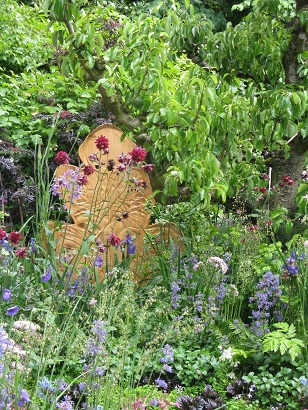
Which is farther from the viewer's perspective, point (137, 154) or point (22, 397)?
point (137, 154)

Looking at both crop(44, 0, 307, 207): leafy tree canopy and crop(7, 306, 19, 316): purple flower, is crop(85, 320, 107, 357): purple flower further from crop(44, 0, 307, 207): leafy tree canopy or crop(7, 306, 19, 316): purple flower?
crop(44, 0, 307, 207): leafy tree canopy

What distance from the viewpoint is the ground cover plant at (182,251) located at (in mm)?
2869

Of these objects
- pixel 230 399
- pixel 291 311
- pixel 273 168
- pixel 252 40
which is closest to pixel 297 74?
pixel 252 40

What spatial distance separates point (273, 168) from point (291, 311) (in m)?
1.53

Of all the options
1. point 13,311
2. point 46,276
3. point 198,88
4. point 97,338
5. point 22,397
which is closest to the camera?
point 22,397

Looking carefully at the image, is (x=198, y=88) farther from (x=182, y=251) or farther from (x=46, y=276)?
(x=46, y=276)

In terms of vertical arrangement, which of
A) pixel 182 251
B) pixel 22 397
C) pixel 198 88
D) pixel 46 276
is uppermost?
pixel 198 88

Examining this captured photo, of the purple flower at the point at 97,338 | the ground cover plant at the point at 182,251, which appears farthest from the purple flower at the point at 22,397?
the purple flower at the point at 97,338

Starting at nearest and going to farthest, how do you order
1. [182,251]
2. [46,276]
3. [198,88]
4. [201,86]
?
[46,276], [201,86], [198,88], [182,251]

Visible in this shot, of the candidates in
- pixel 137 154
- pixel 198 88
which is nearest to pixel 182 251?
pixel 198 88

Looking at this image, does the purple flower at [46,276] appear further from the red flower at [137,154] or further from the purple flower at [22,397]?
the purple flower at [22,397]

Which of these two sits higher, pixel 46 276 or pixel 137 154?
pixel 137 154

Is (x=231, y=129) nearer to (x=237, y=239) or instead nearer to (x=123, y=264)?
(x=237, y=239)

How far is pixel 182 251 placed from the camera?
14.9ft
